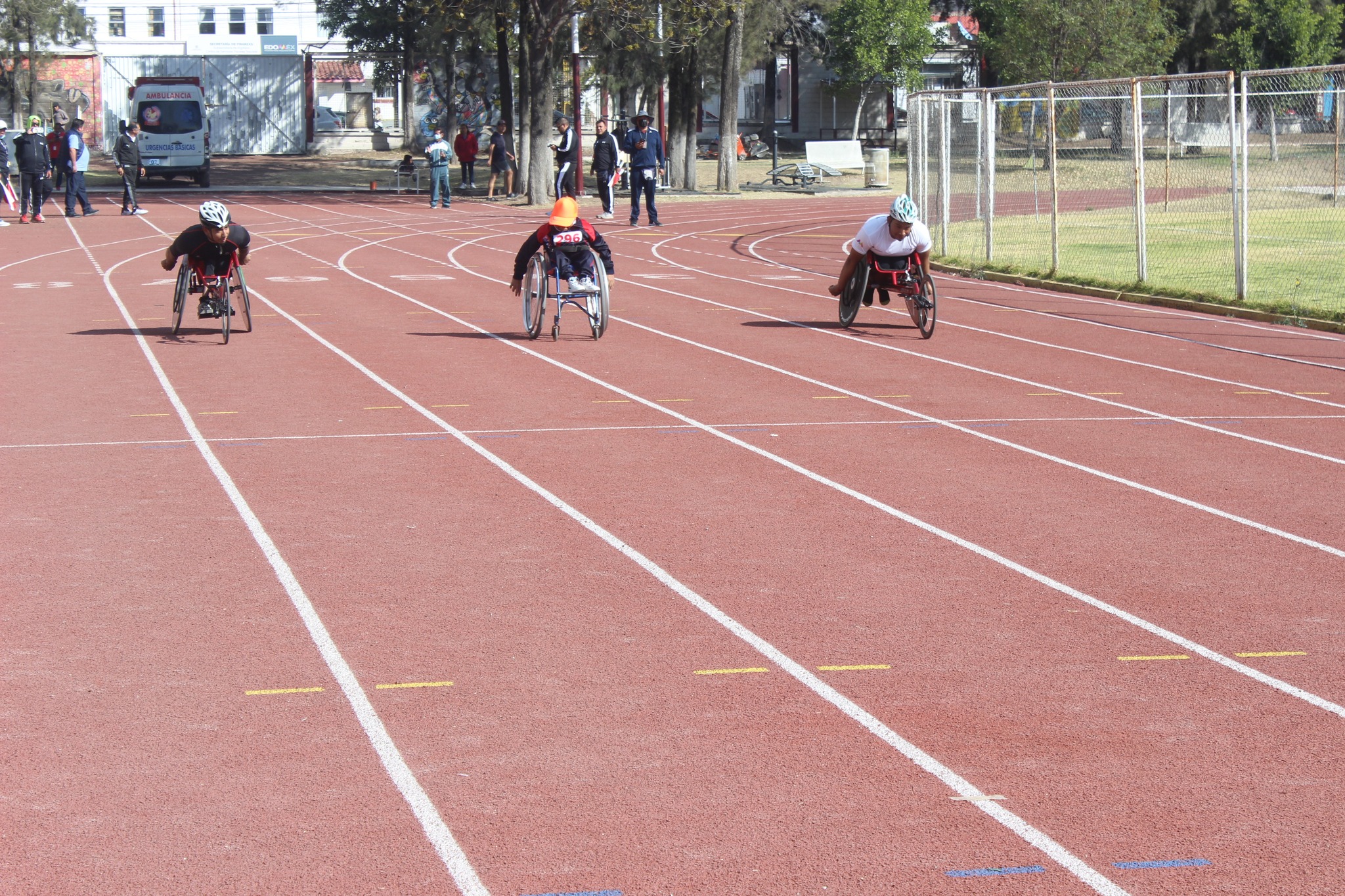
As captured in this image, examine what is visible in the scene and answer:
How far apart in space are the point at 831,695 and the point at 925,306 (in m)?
9.88

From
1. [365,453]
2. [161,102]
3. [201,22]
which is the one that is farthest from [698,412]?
[201,22]

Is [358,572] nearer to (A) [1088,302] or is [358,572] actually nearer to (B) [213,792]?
(B) [213,792]

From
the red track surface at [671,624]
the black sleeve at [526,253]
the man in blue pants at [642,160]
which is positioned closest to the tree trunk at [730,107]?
the man in blue pants at [642,160]

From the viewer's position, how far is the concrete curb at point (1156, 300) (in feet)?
52.7

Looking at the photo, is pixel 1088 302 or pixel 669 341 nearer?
pixel 669 341

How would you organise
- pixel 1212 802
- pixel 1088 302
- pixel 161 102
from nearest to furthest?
pixel 1212 802
pixel 1088 302
pixel 161 102

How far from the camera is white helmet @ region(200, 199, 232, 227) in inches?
569

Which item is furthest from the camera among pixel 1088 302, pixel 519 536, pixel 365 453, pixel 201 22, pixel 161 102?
pixel 201 22

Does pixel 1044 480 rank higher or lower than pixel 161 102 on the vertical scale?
lower

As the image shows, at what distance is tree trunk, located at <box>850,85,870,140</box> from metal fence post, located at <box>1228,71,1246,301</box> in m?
50.2

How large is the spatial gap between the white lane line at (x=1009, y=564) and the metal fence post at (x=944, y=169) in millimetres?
11230

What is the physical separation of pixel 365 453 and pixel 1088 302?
11.1m

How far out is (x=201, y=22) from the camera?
83938 millimetres

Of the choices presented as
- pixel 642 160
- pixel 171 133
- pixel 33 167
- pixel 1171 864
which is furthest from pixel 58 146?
pixel 1171 864
